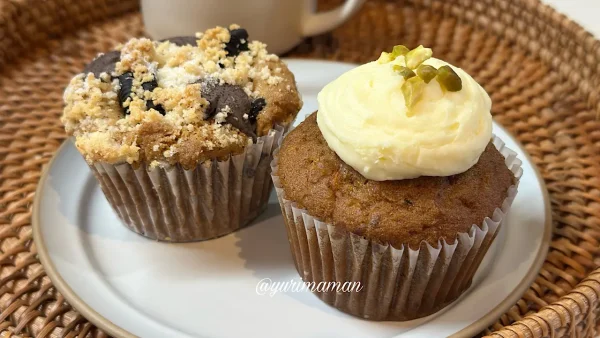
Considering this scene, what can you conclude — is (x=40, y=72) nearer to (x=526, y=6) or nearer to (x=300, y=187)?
(x=300, y=187)

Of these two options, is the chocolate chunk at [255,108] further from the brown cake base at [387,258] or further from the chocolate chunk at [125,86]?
the chocolate chunk at [125,86]

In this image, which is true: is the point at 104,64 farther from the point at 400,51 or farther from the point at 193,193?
the point at 400,51

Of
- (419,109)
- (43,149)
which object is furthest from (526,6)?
(43,149)

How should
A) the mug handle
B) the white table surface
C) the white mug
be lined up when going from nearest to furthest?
1. the white mug
2. the mug handle
3. the white table surface

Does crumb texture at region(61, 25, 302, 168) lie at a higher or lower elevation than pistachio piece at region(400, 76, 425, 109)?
lower

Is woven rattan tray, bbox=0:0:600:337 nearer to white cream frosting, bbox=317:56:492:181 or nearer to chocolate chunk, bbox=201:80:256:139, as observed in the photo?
white cream frosting, bbox=317:56:492:181

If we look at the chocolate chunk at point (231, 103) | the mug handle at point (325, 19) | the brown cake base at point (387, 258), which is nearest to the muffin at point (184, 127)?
the chocolate chunk at point (231, 103)

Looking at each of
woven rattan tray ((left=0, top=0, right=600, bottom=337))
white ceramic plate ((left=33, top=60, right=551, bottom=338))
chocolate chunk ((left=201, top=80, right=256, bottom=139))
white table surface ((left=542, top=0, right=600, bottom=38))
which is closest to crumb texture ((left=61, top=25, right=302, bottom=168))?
chocolate chunk ((left=201, top=80, right=256, bottom=139))
